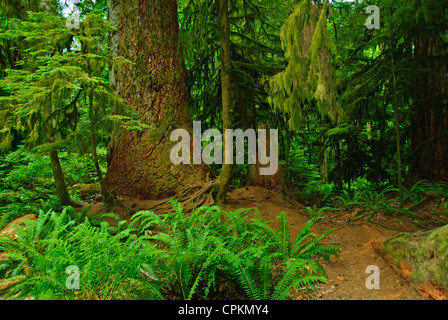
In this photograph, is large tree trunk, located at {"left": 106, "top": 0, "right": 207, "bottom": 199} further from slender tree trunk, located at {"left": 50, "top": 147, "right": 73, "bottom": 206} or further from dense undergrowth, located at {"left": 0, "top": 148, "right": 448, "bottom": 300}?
dense undergrowth, located at {"left": 0, "top": 148, "right": 448, "bottom": 300}

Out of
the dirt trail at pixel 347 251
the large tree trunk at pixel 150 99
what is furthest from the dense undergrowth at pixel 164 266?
the large tree trunk at pixel 150 99

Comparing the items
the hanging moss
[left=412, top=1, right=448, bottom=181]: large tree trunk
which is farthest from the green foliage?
[left=412, top=1, right=448, bottom=181]: large tree trunk

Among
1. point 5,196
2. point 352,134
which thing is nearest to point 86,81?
point 5,196

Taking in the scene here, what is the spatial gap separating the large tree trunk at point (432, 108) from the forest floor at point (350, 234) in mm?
1447

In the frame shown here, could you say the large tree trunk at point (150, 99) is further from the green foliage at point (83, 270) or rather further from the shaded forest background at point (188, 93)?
the green foliage at point (83, 270)

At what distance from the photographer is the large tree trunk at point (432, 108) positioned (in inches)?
240

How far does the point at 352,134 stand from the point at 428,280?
15.9 ft

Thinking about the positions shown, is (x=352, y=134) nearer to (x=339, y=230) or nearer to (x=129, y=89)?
(x=339, y=230)

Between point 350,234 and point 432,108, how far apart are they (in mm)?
4050

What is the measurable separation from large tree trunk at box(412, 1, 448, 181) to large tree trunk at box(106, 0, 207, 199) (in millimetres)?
5162

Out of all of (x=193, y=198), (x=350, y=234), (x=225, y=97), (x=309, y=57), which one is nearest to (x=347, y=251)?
(x=350, y=234)

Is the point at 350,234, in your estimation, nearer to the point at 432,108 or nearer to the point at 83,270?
the point at 83,270

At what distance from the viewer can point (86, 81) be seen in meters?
3.69

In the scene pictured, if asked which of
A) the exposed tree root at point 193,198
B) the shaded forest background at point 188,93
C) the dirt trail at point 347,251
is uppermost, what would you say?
the shaded forest background at point 188,93
